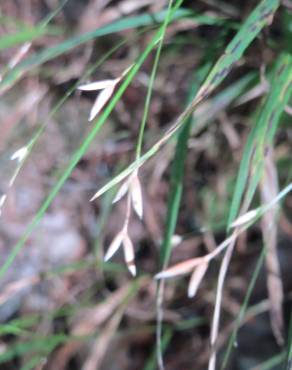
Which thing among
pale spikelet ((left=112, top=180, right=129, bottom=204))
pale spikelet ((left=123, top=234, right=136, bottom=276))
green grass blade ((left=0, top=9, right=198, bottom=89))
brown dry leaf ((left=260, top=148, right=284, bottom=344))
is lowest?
brown dry leaf ((left=260, top=148, right=284, bottom=344))

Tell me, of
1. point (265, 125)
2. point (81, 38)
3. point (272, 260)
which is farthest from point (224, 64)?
point (272, 260)

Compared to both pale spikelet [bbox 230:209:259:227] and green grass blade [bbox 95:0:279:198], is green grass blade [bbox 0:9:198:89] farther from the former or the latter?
pale spikelet [bbox 230:209:259:227]

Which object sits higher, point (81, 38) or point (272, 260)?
point (81, 38)

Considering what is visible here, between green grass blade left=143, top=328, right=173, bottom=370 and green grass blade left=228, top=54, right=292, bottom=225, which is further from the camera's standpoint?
green grass blade left=143, top=328, right=173, bottom=370

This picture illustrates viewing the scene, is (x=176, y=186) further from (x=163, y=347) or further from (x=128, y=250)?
(x=163, y=347)

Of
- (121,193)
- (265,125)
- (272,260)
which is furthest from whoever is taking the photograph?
(272,260)

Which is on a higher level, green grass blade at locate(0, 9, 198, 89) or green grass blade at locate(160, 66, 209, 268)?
green grass blade at locate(0, 9, 198, 89)

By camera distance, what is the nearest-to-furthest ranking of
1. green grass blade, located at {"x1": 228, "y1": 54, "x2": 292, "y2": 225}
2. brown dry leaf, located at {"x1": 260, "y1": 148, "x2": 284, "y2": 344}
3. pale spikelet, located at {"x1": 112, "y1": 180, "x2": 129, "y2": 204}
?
pale spikelet, located at {"x1": 112, "y1": 180, "x2": 129, "y2": 204} < green grass blade, located at {"x1": 228, "y1": 54, "x2": 292, "y2": 225} < brown dry leaf, located at {"x1": 260, "y1": 148, "x2": 284, "y2": 344}

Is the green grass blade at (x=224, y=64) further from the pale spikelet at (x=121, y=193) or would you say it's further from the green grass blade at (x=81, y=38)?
the green grass blade at (x=81, y=38)

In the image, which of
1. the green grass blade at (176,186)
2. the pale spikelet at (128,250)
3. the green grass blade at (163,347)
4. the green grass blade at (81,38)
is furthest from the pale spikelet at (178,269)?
the green grass blade at (163,347)

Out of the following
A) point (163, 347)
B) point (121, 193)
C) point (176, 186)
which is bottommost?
point (163, 347)

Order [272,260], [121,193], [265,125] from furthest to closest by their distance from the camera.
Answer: [272,260] → [265,125] → [121,193]

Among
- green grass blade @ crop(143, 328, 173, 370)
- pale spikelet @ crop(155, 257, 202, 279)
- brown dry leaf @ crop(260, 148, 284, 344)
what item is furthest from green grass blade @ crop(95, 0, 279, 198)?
green grass blade @ crop(143, 328, 173, 370)

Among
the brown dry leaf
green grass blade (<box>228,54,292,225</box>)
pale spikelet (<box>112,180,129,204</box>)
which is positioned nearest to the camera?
pale spikelet (<box>112,180,129,204</box>)
